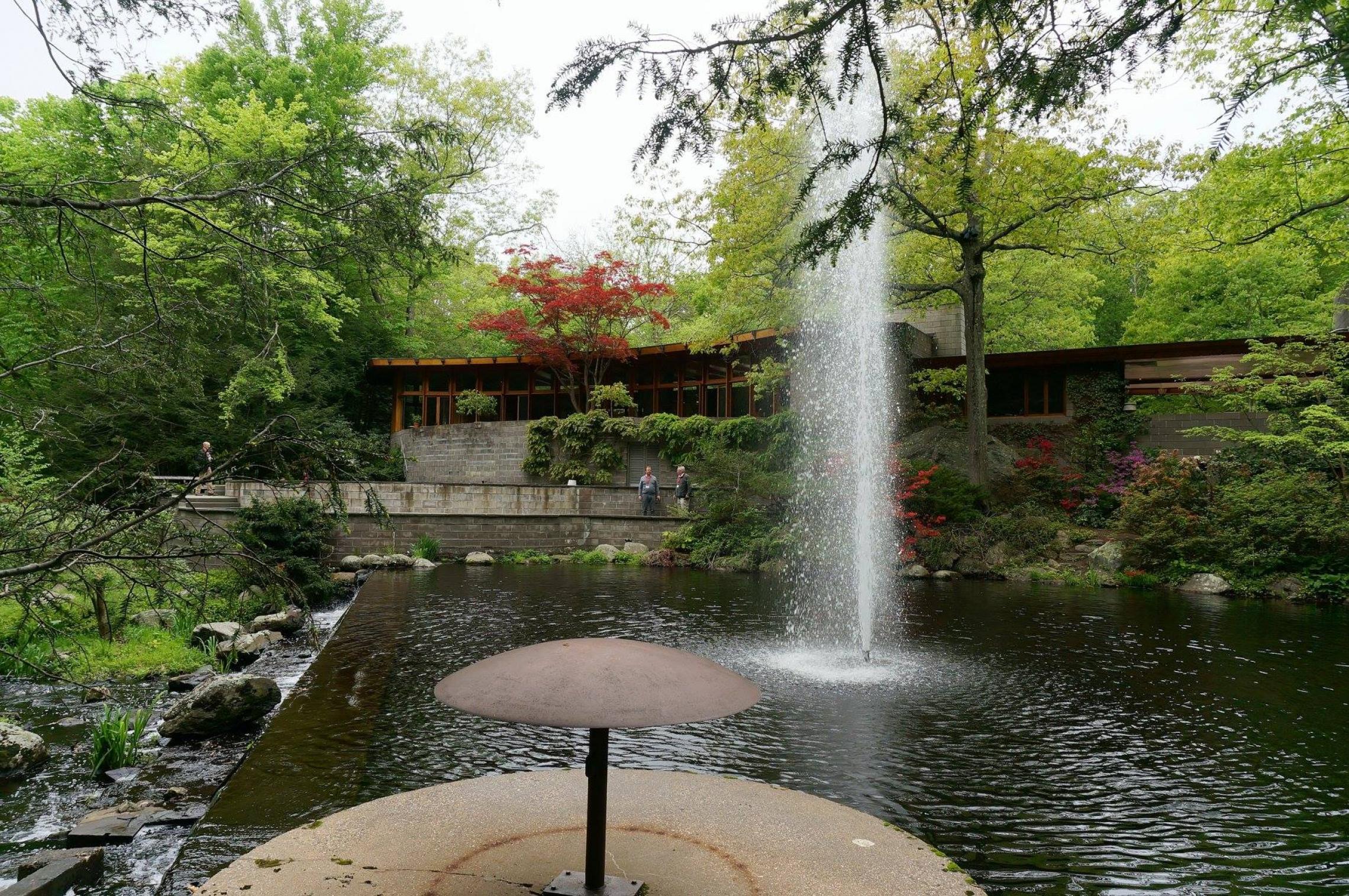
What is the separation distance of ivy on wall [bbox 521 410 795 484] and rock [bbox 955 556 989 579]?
6.70m

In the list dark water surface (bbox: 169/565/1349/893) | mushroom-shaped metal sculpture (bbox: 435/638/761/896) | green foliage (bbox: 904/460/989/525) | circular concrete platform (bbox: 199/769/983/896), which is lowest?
dark water surface (bbox: 169/565/1349/893)

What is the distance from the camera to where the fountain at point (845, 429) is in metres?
13.6

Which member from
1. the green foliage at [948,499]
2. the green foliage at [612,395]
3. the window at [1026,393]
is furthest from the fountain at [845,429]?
the green foliage at [612,395]

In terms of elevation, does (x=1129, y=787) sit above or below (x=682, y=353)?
below

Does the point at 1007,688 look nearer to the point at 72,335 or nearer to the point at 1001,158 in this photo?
the point at 72,335

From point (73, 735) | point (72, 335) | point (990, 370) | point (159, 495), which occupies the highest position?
point (990, 370)

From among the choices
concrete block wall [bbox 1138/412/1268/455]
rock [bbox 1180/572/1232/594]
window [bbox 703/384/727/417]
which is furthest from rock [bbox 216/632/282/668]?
concrete block wall [bbox 1138/412/1268/455]

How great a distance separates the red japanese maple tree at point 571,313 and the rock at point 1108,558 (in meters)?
15.2

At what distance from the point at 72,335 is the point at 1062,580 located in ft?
55.0

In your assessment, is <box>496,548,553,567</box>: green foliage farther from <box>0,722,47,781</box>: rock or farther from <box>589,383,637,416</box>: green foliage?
<box>0,722,47,781</box>: rock

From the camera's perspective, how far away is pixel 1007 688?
7664 millimetres

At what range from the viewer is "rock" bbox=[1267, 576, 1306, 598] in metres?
14.6

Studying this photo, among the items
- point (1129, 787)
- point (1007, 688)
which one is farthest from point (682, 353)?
point (1129, 787)

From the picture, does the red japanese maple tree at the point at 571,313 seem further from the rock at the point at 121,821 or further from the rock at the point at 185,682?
the rock at the point at 121,821
